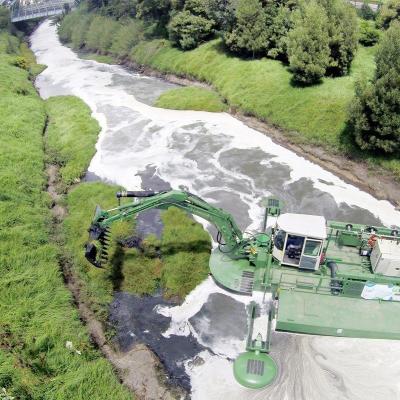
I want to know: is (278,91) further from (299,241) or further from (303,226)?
(299,241)

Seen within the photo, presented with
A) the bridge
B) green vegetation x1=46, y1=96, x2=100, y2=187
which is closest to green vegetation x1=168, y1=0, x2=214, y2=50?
green vegetation x1=46, y1=96, x2=100, y2=187

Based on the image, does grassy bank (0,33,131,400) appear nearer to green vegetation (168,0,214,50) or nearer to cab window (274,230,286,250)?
cab window (274,230,286,250)

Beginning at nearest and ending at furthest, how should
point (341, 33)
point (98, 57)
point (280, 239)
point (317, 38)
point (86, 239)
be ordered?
point (280, 239) < point (86, 239) < point (317, 38) < point (341, 33) < point (98, 57)

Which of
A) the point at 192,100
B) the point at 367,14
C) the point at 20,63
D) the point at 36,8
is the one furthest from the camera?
the point at 36,8

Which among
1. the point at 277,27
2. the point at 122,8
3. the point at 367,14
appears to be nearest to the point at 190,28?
the point at 277,27

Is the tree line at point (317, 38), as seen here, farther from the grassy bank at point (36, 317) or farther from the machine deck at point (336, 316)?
the grassy bank at point (36, 317)

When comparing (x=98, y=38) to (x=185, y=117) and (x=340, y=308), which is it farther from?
(x=340, y=308)

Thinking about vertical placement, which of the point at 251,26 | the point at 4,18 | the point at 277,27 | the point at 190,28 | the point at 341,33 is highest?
the point at 341,33

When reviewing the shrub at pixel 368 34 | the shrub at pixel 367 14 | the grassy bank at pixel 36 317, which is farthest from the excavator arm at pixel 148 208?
the shrub at pixel 367 14

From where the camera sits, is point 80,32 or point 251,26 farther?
point 80,32
